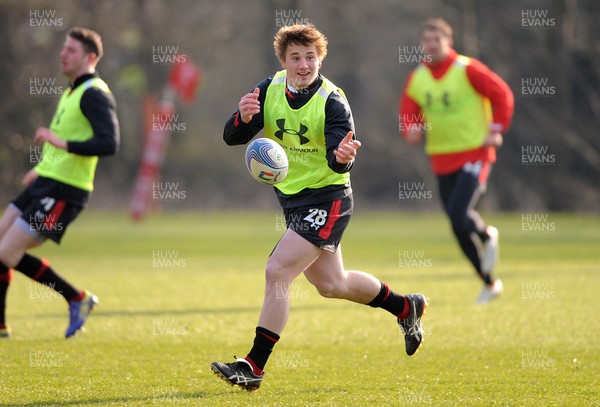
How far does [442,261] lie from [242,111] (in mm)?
8339

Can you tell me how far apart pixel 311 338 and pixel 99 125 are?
2170 mm

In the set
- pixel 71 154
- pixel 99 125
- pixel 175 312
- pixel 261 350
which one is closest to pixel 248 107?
pixel 261 350

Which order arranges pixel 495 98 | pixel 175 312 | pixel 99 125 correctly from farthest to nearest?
pixel 495 98 < pixel 175 312 < pixel 99 125

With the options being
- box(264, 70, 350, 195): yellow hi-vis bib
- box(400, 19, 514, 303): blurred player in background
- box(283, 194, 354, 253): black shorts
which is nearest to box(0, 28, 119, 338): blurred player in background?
box(264, 70, 350, 195): yellow hi-vis bib

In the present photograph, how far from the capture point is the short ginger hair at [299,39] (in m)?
5.34

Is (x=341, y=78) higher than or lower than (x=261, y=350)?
lower

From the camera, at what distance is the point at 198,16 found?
3334 centimetres

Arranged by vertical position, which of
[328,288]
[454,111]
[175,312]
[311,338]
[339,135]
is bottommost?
[175,312]

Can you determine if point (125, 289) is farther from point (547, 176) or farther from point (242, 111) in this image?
point (547, 176)

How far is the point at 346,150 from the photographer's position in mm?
5066

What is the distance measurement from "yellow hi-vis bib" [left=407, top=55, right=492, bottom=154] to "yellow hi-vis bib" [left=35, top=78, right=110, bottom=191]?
358cm

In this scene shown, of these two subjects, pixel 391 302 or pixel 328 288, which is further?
pixel 391 302

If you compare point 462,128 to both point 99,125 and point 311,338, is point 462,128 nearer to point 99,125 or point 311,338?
point 311,338

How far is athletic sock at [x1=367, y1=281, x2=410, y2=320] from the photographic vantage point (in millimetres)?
5876
